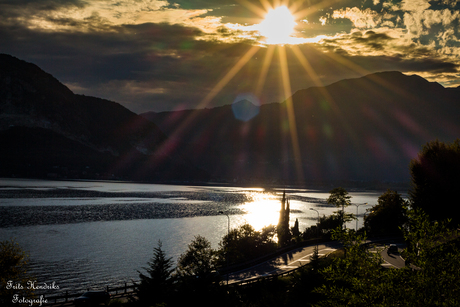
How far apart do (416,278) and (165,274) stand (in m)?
21.6

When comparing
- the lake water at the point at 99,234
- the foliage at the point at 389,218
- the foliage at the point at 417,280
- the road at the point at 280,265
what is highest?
the foliage at the point at 417,280

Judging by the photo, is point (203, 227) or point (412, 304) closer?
point (412, 304)

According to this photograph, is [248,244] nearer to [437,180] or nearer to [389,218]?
[437,180]

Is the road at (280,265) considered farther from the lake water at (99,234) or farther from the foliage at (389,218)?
the foliage at (389,218)

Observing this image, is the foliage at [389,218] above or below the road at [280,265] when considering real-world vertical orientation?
above

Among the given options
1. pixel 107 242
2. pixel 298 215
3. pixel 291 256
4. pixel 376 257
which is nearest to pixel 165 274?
pixel 376 257

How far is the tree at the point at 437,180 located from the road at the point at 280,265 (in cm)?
1952

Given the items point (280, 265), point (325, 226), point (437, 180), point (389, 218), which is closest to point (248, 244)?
point (280, 265)

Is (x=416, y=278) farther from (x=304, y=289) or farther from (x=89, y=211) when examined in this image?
(x=89, y=211)

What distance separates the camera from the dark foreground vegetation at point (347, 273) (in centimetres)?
1580

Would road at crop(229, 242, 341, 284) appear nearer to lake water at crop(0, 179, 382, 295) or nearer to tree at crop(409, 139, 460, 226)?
lake water at crop(0, 179, 382, 295)

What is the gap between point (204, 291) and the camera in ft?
85.6

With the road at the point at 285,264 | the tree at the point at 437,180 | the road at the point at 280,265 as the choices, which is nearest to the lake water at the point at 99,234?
the road at the point at 280,265

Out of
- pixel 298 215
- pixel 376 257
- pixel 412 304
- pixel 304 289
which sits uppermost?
pixel 376 257
